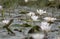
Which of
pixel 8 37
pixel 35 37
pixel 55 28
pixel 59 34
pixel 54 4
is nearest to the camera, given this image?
pixel 35 37

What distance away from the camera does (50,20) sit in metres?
2.90

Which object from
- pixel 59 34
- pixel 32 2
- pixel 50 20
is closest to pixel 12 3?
pixel 32 2

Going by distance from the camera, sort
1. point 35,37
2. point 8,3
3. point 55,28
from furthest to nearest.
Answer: point 8,3 < point 55,28 < point 35,37

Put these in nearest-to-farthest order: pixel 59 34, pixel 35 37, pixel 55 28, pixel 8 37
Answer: pixel 35 37 → pixel 8 37 → pixel 59 34 → pixel 55 28

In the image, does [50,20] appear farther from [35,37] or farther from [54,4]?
[54,4]

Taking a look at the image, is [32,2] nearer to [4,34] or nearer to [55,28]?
[55,28]

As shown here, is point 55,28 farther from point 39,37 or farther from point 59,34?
point 39,37

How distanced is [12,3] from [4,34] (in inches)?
107

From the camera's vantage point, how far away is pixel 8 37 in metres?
2.18

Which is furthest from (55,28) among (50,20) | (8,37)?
(8,37)

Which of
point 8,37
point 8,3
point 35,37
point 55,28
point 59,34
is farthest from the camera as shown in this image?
point 8,3

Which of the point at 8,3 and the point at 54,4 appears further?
the point at 54,4

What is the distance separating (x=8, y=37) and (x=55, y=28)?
28.0 inches

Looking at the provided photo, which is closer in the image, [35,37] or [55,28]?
[35,37]
